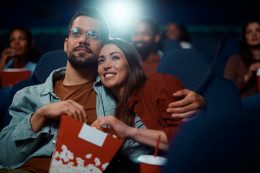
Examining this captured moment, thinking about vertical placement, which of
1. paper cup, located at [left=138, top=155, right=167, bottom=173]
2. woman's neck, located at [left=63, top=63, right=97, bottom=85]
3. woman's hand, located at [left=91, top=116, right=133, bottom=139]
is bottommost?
paper cup, located at [left=138, top=155, right=167, bottom=173]

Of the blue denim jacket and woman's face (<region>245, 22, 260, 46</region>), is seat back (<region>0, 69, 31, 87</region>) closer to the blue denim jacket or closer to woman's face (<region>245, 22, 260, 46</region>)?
the blue denim jacket

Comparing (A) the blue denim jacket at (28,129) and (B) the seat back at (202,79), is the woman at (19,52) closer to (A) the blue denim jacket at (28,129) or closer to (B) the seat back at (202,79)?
(A) the blue denim jacket at (28,129)

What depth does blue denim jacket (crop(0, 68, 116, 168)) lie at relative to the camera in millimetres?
1290

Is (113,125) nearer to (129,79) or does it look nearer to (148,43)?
(129,79)

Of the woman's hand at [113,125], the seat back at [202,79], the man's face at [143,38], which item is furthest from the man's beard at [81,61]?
the man's face at [143,38]

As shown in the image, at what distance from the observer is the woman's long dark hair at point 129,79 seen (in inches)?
52.4

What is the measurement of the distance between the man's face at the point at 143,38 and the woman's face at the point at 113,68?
1.47 m

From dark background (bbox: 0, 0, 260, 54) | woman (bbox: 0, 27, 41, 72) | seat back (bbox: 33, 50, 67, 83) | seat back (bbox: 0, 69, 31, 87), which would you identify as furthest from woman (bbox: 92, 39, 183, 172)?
dark background (bbox: 0, 0, 260, 54)

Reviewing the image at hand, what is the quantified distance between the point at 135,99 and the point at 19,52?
6.22ft

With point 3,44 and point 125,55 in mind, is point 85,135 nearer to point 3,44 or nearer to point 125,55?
point 125,55

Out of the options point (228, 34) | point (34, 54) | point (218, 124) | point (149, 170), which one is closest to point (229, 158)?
point (218, 124)

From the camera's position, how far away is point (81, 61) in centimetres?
146

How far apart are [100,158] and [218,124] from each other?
1.52 feet

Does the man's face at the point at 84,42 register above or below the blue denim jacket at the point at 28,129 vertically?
above
